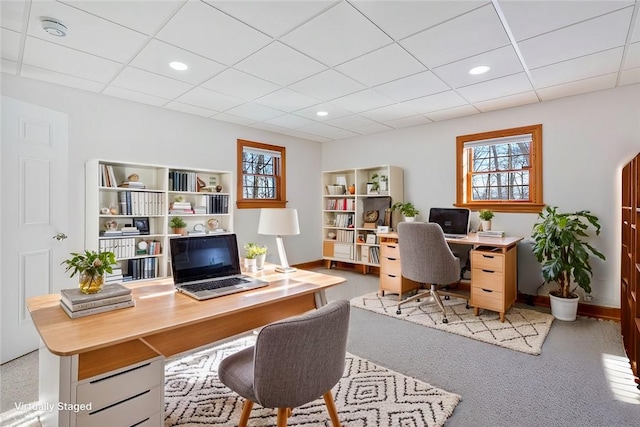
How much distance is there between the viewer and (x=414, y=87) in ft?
11.0

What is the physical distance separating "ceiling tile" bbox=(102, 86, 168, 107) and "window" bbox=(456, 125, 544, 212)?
Result: 3886 mm

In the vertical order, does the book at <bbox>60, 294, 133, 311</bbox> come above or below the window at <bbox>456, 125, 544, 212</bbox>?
below

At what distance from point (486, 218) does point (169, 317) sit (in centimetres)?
384

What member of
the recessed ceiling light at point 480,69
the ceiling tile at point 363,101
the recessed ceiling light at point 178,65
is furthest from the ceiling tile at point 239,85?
the recessed ceiling light at point 480,69

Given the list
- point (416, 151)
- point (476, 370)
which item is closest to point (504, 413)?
point (476, 370)

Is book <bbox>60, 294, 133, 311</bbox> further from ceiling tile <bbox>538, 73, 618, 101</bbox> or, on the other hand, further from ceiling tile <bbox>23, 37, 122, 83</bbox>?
ceiling tile <bbox>538, 73, 618, 101</bbox>

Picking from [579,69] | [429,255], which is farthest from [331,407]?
[579,69]

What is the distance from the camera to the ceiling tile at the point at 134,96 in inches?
136

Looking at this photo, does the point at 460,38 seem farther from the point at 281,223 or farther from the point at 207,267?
the point at 207,267

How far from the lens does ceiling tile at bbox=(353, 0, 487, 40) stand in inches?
77.5

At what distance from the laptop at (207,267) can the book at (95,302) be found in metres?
0.30

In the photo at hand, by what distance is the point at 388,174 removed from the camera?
4.91 m

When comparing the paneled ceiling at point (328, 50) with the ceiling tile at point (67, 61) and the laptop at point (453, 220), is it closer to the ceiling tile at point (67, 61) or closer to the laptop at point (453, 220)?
the ceiling tile at point (67, 61)

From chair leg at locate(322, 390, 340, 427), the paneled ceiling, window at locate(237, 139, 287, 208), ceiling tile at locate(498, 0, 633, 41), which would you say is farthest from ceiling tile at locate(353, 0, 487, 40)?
window at locate(237, 139, 287, 208)
